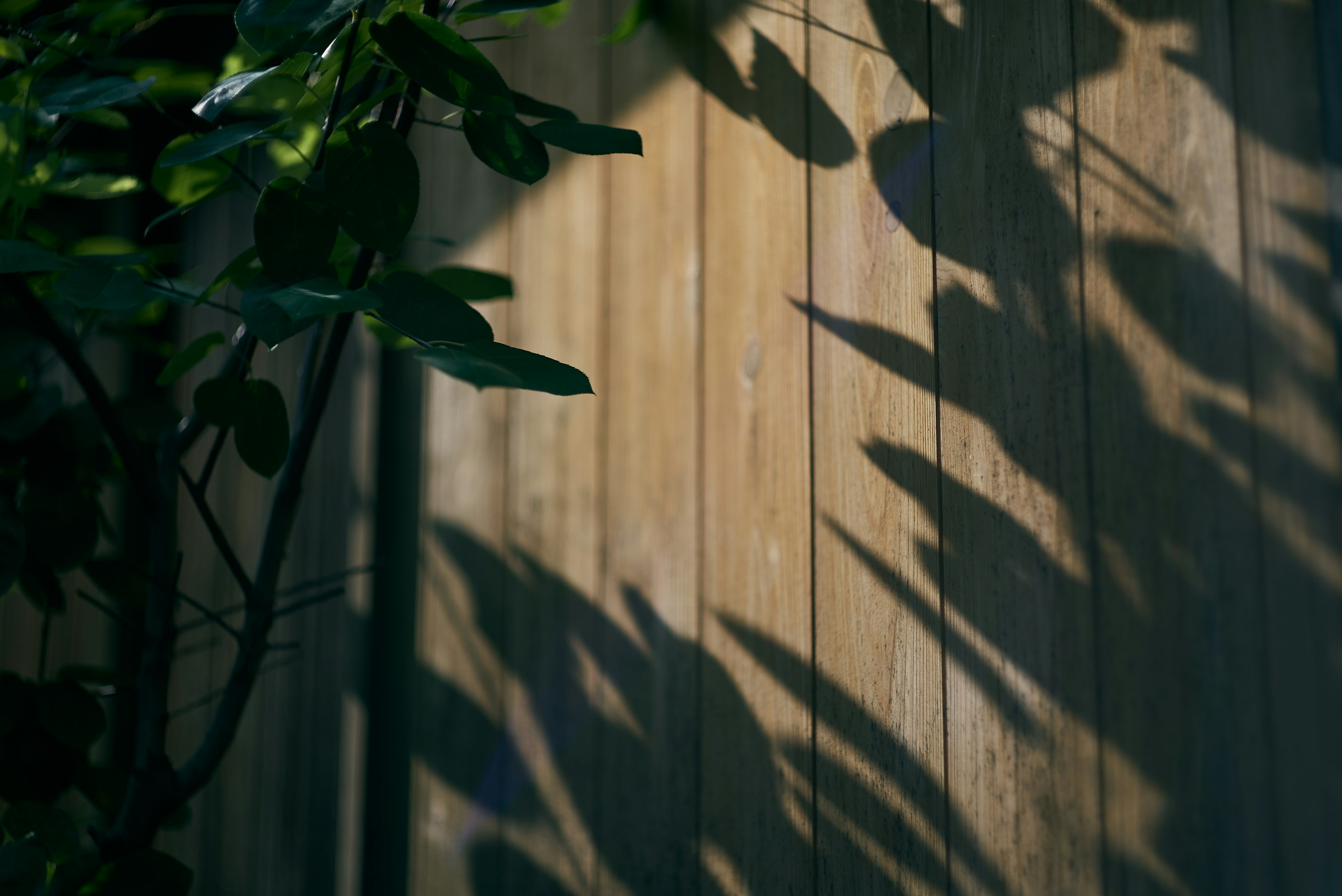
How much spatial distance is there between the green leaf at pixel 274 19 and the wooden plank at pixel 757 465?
1.79ft

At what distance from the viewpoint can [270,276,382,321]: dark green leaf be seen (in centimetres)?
61

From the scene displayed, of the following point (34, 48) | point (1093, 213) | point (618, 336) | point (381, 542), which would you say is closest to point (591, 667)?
point (618, 336)

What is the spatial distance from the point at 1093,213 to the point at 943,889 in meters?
0.61

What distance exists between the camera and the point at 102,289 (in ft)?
2.47

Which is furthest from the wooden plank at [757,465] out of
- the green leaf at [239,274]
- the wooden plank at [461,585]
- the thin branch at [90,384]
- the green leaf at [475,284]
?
the thin branch at [90,384]

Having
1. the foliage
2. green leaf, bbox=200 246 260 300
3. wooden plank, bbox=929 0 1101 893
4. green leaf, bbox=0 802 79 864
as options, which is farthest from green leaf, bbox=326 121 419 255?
green leaf, bbox=0 802 79 864

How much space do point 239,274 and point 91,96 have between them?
180mm

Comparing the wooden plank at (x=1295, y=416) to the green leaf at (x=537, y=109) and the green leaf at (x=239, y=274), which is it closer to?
the green leaf at (x=537, y=109)

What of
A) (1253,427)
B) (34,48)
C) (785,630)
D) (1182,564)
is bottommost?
(785,630)

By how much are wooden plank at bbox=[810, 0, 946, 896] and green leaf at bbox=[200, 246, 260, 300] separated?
57cm

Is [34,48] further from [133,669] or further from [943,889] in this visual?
[133,669]

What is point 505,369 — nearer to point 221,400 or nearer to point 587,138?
point 587,138

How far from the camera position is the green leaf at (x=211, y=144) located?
2.26 feet

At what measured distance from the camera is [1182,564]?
70cm
